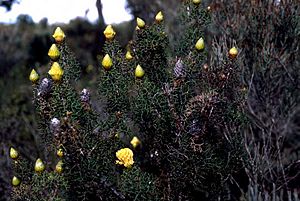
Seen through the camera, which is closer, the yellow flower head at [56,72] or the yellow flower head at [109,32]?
the yellow flower head at [56,72]

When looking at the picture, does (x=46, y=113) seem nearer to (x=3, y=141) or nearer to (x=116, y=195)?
(x=116, y=195)

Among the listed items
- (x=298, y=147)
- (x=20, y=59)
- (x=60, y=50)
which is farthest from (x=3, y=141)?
(x=20, y=59)

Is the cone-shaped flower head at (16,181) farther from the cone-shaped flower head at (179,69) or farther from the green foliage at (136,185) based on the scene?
the cone-shaped flower head at (179,69)

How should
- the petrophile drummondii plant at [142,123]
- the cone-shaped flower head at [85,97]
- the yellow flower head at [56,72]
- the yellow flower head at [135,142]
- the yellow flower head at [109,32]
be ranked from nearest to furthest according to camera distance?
the yellow flower head at [56,72]
the petrophile drummondii plant at [142,123]
the cone-shaped flower head at [85,97]
the yellow flower head at [109,32]
the yellow flower head at [135,142]

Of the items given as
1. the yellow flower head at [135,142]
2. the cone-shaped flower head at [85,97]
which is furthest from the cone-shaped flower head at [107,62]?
the yellow flower head at [135,142]

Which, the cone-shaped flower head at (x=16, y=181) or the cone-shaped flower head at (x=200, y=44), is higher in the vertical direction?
the cone-shaped flower head at (x=200, y=44)

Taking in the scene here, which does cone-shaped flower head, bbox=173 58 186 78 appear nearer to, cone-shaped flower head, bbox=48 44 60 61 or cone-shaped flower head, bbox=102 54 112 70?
cone-shaped flower head, bbox=102 54 112 70

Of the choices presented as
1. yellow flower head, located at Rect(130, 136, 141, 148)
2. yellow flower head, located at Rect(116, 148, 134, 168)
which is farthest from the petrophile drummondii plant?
yellow flower head, located at Rect(130, 136, 141, 148)

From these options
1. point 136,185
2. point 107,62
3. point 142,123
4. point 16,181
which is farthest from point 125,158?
point 16,181
